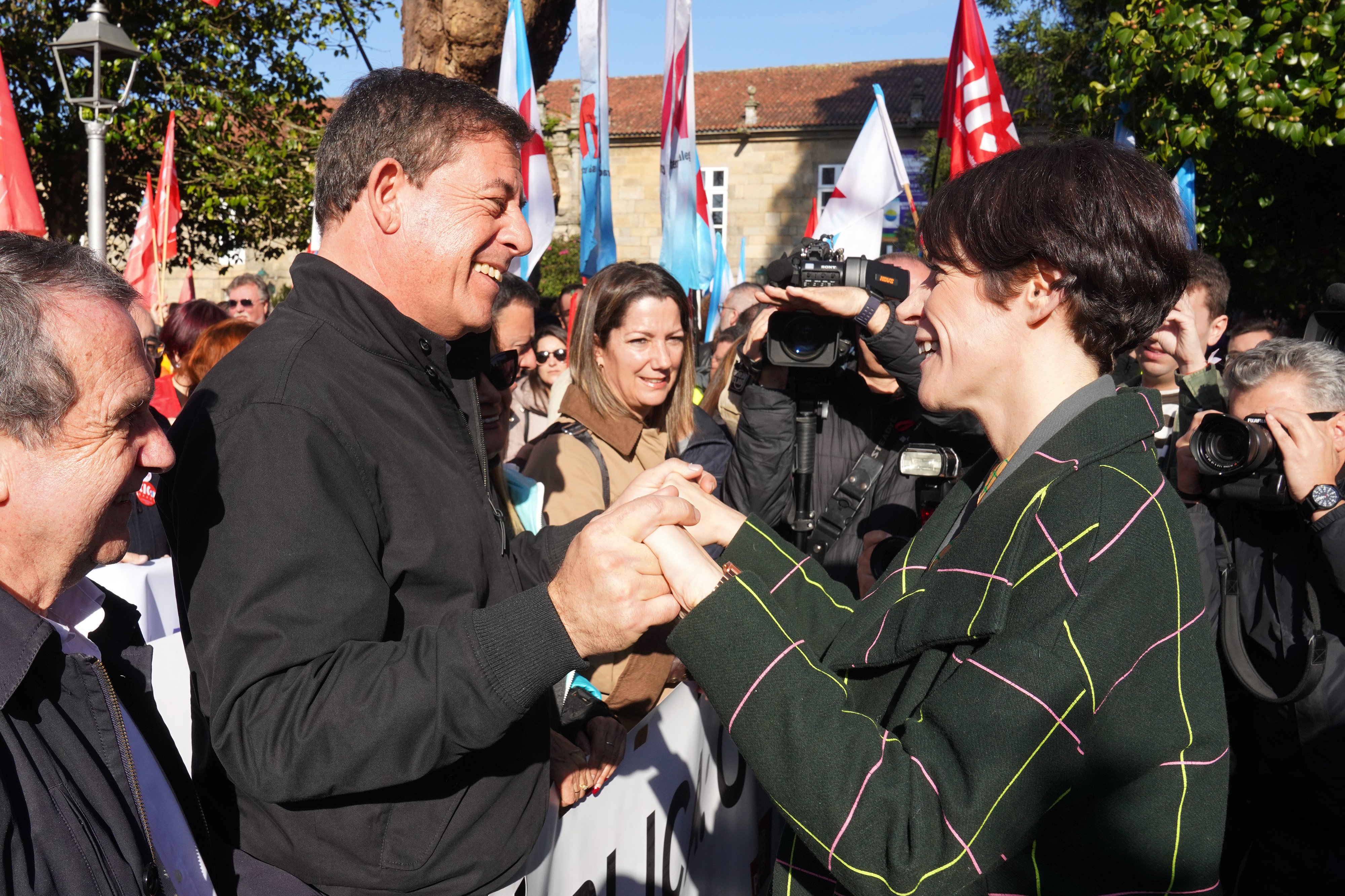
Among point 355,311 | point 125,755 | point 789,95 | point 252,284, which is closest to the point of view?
point 125,755

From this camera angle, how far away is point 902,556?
5.95 ft

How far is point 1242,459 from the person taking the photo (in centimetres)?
264

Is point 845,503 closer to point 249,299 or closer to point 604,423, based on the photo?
point 604,423

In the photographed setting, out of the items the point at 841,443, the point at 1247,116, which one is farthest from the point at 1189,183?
the point at 841,443

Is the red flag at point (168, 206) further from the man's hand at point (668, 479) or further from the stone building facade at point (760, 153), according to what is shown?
the stone building facade at point (760, 153)

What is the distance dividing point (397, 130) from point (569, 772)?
1.45 metres

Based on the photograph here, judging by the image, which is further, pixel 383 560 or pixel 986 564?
pixel 383 560

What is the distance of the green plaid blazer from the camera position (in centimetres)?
133

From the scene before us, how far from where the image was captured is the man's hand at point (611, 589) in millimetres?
1484

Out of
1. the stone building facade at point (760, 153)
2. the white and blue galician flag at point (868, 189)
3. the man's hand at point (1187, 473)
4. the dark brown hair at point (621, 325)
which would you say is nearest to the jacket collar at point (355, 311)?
the dark brown hair at point (621, 325)

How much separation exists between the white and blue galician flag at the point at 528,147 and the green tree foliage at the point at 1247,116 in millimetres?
3853

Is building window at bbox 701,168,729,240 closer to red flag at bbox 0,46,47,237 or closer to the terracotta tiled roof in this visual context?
the terracotta tiled roof

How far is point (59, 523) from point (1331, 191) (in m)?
8.72

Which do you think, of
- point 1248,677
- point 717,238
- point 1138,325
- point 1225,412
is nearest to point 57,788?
point 1138,325
